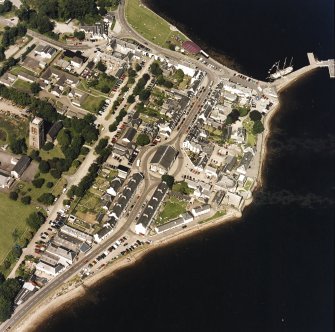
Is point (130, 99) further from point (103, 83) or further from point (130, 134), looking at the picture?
point (130, 134)

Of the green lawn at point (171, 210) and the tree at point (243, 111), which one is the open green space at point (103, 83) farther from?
the green lawn at point (171, 210)

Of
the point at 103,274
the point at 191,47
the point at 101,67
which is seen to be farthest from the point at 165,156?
the point at 191,47

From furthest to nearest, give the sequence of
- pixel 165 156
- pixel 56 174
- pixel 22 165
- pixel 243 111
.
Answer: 1. pixel 243 111
2. pixel 165 156
3. pixel 22 165
4. pixel 56 174

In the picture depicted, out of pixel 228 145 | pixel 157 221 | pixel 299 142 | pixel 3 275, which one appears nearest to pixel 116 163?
pixel 157 221

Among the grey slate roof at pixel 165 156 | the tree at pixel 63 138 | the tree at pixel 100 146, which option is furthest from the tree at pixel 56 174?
the grey slate roof at pixel 165 156

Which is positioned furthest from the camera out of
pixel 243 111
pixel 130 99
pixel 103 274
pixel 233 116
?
pixel 243 111

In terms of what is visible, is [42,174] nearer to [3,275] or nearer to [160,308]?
[3,275]

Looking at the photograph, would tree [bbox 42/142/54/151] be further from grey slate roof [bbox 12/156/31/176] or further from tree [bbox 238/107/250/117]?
tree [bbox 238/107/250/117]
